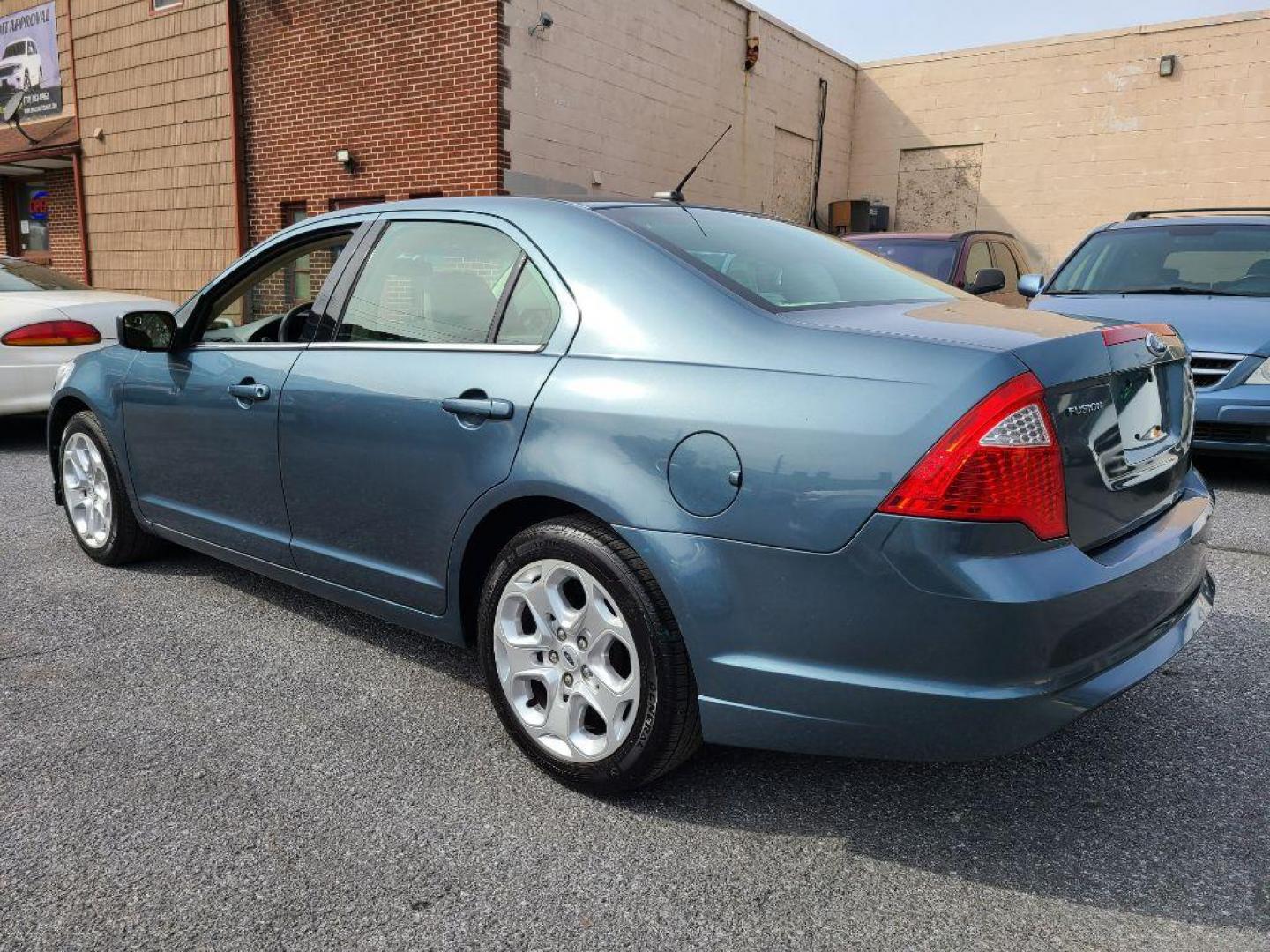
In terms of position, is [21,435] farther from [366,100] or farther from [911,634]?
[911,634]

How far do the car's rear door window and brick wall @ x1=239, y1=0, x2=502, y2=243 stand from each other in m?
8.29

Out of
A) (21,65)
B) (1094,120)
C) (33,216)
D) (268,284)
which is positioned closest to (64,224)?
(33,216)

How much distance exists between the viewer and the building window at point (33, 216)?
1772cm

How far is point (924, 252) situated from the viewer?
30.3ft

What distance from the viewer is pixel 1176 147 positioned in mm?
15844

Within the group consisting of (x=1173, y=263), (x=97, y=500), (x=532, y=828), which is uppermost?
(x=1173, y=263)

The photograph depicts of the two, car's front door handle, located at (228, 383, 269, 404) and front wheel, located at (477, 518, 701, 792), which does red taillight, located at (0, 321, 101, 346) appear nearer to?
car's front door handle, located at (228, 383, 269, 404)

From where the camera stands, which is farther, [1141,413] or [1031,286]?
[1031,286]

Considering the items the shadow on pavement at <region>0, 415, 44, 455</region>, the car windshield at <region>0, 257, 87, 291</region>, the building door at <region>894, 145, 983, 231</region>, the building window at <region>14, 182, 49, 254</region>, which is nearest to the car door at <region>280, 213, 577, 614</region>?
the shadow on pavement at <region>0, 415, 44, 455</region>

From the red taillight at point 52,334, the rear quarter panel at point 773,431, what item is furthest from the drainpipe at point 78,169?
the rear quarter panel at point 773,431

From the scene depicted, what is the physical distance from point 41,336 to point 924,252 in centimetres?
735

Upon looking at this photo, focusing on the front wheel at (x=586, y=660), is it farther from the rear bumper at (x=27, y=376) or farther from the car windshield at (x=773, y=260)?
the rear bumper at (x=27, y=376)

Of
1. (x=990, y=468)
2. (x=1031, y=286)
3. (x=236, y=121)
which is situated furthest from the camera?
(x=236, y=121)

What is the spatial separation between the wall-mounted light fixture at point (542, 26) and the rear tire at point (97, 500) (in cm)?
849
